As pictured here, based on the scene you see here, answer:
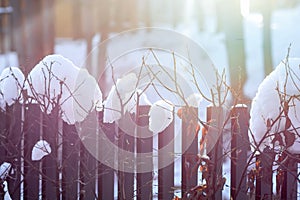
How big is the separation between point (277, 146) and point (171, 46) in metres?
9.15

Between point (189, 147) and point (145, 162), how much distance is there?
A: 279 mm

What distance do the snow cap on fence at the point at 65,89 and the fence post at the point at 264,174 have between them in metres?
0.98

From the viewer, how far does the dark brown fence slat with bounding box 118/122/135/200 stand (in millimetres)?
3109

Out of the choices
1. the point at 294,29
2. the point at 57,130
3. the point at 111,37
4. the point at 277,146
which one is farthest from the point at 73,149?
the point at 294,29

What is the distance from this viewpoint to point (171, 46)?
11.8m

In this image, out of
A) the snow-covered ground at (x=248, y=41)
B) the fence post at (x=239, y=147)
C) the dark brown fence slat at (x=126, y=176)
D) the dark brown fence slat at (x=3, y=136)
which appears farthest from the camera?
the snow-covered ground at (x=248, y=41)

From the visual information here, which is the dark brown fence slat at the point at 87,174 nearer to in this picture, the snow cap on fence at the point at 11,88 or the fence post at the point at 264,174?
the snow cap on fence at the point at 11,88

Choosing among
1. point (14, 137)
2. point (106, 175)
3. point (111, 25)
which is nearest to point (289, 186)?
point (106, 175)

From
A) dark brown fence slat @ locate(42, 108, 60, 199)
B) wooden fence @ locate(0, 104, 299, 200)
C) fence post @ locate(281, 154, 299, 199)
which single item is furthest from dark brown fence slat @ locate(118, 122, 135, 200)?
fence post @ locate(281, 154, 299, 199)

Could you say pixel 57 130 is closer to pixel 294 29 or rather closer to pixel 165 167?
pixel 165 167

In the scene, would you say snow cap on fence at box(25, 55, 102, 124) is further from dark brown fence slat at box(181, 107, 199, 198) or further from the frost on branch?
dark brown fence slat at box(181, 107, 199, 198)

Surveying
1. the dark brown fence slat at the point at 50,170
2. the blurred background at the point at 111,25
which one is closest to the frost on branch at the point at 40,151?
the dark brown fence slat at the point at 50,170

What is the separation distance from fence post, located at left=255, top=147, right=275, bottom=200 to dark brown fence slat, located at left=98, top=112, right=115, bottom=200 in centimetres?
86

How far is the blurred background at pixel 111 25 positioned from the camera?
10492mm
